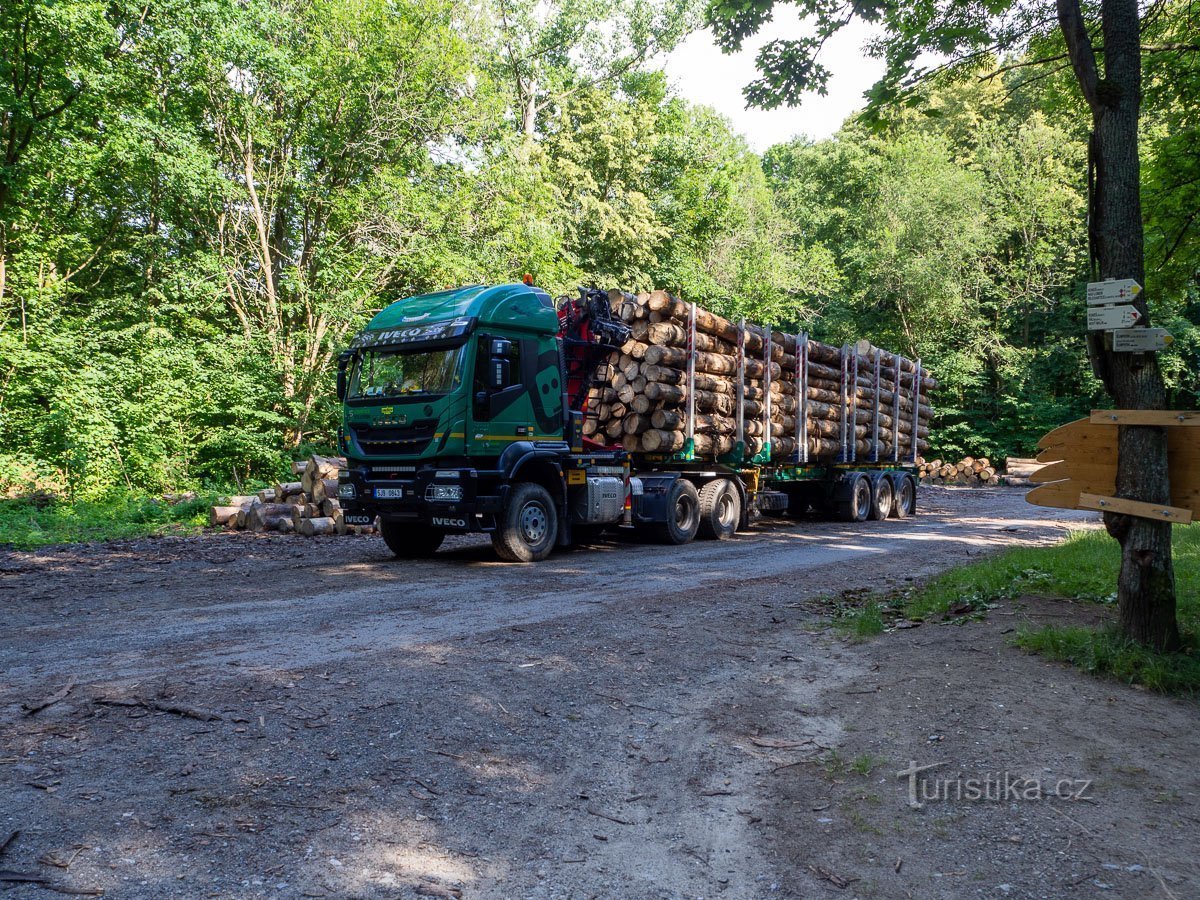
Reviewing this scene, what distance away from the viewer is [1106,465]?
18.3ft

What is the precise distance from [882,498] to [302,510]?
12.4 meters

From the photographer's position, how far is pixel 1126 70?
5680mm

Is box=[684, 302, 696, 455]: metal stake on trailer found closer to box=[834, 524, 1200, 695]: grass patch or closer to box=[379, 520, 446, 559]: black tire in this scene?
box=[379, 520, 446, 559]: black tire

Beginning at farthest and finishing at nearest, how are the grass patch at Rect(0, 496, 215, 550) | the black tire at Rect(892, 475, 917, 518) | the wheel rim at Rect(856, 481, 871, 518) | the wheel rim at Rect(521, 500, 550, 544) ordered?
1. the black tire at Rect(892, 475, 917, 518)
2. the wheel rim at Rect(856, 481, 871, 518)
3. the grass patch at Rect(0, 496, 215, 550)
4. the wheel rim at Rect(521, 500, 550, 544)

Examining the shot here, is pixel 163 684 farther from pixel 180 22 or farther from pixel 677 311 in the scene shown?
pixel 180 22

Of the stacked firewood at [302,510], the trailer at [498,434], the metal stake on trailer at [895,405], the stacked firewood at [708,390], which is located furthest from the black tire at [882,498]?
the stacked firewood at [302,510]

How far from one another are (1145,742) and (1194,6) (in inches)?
351

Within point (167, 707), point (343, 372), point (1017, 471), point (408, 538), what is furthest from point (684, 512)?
point (1017, 471)

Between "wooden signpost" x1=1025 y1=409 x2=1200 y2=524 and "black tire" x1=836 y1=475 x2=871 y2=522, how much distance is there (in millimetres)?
12171

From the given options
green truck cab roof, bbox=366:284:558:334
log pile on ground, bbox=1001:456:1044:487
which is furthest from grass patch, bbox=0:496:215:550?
log pile on ground, bbox=1001:456:1044:487

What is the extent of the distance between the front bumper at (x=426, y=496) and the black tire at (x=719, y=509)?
4680 mm

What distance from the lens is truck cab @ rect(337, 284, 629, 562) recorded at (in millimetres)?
10359

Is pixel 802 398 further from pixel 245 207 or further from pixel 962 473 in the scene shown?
pixel 962 473

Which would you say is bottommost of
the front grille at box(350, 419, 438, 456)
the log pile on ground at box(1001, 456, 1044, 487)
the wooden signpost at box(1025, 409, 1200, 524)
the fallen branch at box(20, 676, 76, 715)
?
the fallen branch at box(20, 676, 76, 715)
